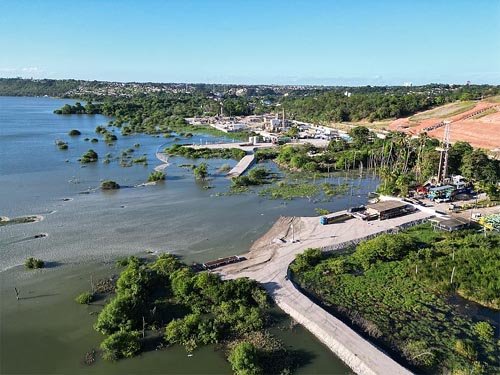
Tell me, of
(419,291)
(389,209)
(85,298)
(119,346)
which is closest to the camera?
(119,346)

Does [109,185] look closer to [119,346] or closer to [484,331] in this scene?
[119,346]

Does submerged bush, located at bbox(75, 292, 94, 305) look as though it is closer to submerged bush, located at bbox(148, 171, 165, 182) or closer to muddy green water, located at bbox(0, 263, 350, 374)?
muddy green water, located at bbox(0, 263, 350, 374)

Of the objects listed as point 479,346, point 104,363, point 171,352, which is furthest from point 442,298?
point 104,363

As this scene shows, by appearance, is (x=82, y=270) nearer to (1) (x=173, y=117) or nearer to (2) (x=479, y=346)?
(2) (x=479, y=346)

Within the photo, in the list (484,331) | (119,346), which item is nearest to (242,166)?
(119,346)

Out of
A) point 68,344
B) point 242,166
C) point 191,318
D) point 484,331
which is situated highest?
point 242,166

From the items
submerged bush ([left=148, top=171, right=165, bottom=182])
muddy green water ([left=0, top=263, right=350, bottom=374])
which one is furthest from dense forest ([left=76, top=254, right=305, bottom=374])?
submerged bush ([left=148, top=171, right=165, bottom=182])
